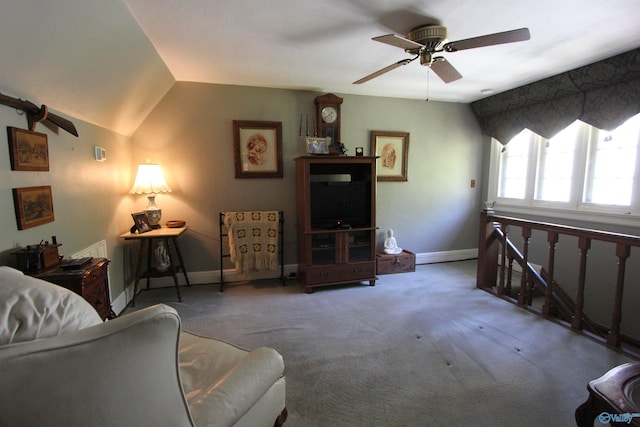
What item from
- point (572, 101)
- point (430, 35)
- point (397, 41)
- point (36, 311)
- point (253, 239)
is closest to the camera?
point (36, 311)

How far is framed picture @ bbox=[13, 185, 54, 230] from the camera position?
1.65m

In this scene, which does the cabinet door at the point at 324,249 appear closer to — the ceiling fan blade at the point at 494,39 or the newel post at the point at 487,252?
the newel post at the point at 487,252

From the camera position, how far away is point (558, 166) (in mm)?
3705

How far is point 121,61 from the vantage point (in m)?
2.25

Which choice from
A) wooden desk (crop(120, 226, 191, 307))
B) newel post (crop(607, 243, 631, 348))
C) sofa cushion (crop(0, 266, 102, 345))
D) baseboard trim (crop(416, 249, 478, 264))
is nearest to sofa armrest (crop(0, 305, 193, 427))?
sofa cushion (crop(0, 266, 102, 345))

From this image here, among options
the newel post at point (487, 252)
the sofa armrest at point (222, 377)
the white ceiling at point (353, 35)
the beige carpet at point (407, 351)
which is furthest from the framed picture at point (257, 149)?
the newel post at point (487, 252)

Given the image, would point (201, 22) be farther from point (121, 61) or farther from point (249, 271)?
point (249, 271)

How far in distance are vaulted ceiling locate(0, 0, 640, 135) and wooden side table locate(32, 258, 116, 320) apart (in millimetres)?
1023

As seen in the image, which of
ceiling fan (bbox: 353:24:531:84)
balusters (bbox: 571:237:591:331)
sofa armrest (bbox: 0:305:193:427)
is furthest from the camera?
balusters (bbox: 571:237:591:331)

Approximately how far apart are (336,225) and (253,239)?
3.27 ft

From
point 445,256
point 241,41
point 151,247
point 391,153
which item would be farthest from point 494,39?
point 151,247

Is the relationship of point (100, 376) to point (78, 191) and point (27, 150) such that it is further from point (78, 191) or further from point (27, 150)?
point (78, 191)

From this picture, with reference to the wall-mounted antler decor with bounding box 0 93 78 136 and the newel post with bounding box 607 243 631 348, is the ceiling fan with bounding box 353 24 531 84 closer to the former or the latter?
the newel post with bounding box 607 243 631 348

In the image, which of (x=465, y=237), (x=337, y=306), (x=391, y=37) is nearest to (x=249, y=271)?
(x=337, y=306)
